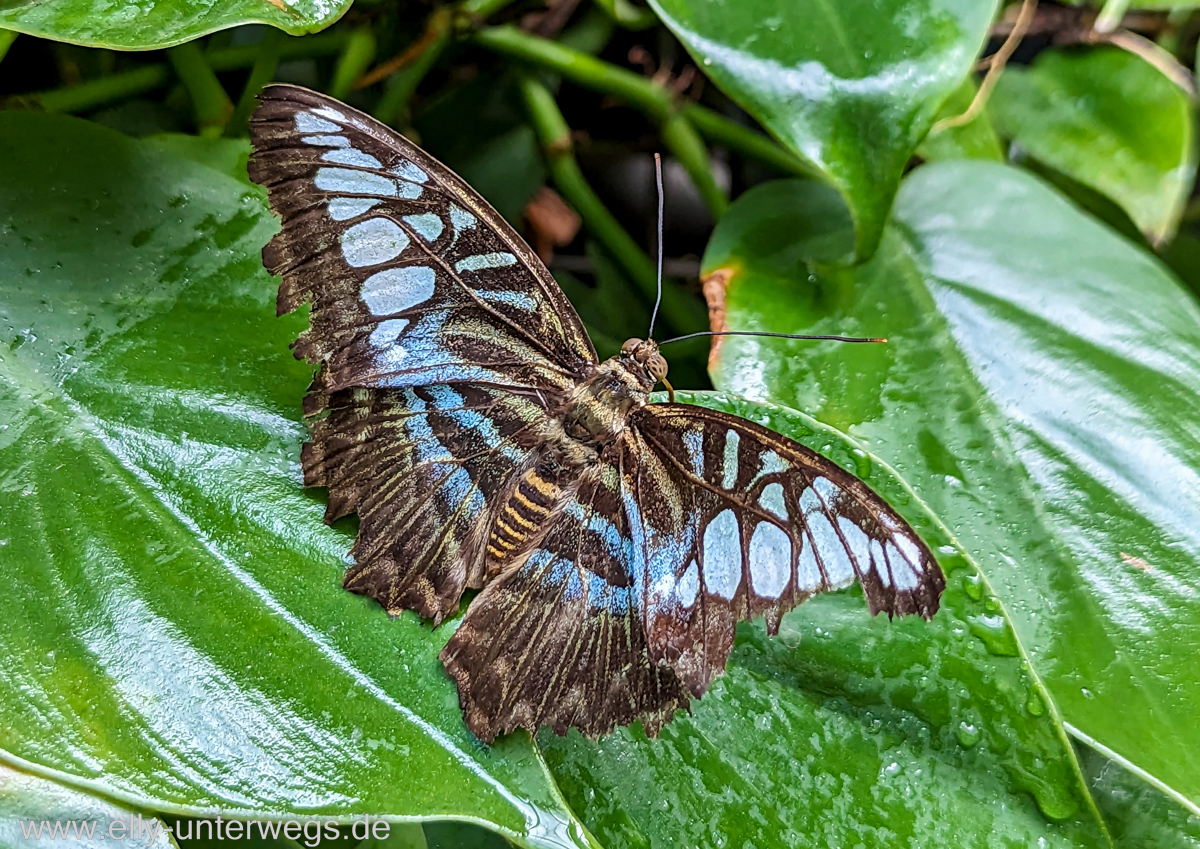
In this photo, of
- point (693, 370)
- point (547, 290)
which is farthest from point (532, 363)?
point (693, 370)

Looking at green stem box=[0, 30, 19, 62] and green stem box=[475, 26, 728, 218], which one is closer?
green stem box=[0, 30, 19, 62]

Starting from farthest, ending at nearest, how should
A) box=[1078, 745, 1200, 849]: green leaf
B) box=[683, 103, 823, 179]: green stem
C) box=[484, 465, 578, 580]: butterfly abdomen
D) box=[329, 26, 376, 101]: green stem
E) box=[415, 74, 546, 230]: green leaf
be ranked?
1. box=[415, 74, 546, 230]: green leaf
2. box=[683, 103, 823, 179]: green stem
3. box=[329, 26, 376, 101]: green stem
4. box=[1078, 745, 1200, 849]: green leaf
5. box=[484, 465, 578, 580]: butterfly abdomen

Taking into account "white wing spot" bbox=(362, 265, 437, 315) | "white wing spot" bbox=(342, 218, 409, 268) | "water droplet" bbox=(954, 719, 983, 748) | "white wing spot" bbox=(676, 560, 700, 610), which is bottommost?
"water droplet" bbox=(954, 719, 983, 748)

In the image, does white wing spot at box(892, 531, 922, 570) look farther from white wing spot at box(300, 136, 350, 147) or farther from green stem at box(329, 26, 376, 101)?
green stem at box(329, 26, 376, 101)

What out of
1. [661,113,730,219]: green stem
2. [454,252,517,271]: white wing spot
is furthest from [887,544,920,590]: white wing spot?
[661,113,730,219]: green stem

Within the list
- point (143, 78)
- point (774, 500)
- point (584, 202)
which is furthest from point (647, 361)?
point (143, 78)

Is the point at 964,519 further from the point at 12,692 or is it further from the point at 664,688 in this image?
the point at 12,692

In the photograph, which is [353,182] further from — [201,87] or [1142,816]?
[1142,816]
